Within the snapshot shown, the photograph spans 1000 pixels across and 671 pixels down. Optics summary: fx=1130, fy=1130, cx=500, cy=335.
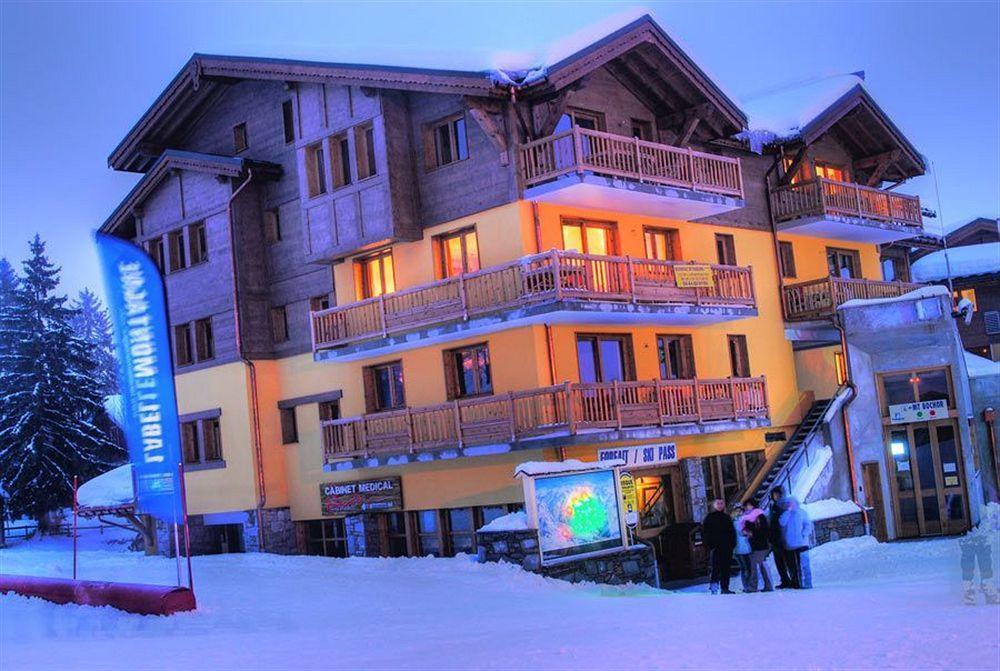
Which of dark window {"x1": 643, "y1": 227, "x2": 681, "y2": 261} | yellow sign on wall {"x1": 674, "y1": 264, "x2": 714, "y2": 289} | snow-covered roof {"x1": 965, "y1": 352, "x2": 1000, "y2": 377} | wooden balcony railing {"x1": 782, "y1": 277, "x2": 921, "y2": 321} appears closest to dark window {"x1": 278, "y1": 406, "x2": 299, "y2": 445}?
dark window {"x1": 643, "y1": 227, "x2": 681, "y2": 261}

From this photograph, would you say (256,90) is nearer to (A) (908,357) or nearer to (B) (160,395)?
(B) (160,395)

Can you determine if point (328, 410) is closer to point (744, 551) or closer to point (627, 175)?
point (627, 175)

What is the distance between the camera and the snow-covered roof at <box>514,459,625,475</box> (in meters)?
22.1

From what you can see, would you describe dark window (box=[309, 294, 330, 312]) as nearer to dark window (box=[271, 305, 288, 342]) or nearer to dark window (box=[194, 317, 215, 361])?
dark window (box=[271, 305, 288, 342])

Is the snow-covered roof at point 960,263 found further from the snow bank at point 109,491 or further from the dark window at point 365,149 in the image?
the snow bank at point 109,491

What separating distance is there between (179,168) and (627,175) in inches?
584

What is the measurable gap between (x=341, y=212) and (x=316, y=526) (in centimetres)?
935

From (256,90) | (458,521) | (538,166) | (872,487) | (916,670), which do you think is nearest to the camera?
(916,670)

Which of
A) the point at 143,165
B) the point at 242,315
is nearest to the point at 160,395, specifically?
the point at 242,315

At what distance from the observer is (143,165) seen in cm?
3694

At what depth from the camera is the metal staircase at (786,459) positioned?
93.7 feet

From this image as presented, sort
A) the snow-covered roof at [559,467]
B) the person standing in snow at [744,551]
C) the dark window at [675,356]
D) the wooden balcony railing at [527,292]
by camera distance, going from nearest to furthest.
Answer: the person standing in snow at [744,551]
the snow-covered roof at [559,467]
the wooden balcony railing at [527,292]
the dark window at [675,356]

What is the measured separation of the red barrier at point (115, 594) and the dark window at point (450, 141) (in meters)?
12.6

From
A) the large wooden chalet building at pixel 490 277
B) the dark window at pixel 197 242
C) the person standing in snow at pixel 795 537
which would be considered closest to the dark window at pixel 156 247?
the large wooden chalet building at pixel 490 277
